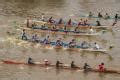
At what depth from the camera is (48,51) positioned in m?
49.4

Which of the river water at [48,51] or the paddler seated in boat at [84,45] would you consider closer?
the river water at [48,51]

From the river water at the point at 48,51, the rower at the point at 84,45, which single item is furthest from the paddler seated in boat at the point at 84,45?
the river water at the point at 48,51

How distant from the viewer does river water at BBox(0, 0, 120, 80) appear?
42.2 m

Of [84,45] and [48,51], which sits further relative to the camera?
[84,45]

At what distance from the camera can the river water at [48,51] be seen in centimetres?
4225

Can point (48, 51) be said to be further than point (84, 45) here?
No

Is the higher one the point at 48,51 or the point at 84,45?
the point at 84,45

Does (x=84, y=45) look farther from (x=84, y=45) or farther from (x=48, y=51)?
(x=48, y=51)

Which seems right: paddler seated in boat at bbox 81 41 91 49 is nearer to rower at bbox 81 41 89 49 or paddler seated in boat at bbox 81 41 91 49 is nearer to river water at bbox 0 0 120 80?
rower at bbox 81 41 89 49

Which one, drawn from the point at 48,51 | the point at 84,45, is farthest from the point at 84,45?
the point at 48,51

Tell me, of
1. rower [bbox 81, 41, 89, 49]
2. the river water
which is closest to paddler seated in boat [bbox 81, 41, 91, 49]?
rower [bbox 81, 41, 89, 49]

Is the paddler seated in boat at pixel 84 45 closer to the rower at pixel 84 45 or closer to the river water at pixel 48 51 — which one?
the rower at pixel 84 45

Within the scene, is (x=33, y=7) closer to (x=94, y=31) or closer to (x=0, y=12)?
(x=0, y=12)

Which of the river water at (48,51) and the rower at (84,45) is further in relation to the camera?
the rower at (84,45)
